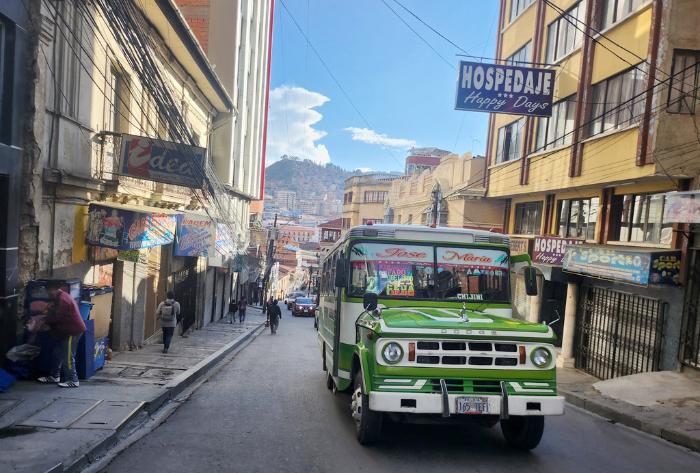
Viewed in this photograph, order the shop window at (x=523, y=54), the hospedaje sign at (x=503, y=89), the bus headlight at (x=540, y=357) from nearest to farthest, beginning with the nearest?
the bus headlight at (x=540, y=357)
the hospedaje sign at (x=503, y=89)
the shop window at (x=523, y=54)

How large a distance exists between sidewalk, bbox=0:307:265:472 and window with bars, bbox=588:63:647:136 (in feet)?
40.5

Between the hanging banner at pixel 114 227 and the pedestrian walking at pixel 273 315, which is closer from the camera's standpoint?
the hanging banner at pixel 114 227

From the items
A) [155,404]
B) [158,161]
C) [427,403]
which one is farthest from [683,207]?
[158,161]

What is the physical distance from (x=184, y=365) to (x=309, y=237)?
157263 millimetres

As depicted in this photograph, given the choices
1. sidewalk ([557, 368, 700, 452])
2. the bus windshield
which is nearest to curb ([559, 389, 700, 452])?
sidewalk ([557, 368, 700, 452])

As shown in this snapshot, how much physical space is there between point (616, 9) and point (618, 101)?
2.74 metres

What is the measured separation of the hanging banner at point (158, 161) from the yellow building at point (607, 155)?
26.2ft

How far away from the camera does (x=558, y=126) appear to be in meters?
17.4

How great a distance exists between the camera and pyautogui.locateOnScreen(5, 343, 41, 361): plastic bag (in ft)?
24.4

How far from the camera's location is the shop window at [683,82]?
11953 mm

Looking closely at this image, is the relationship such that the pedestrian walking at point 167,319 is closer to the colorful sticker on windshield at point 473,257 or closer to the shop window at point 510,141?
the colorful sticker on windshield at point 473,257

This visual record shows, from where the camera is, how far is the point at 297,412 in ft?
24.7

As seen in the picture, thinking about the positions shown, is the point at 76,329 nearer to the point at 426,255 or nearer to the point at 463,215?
the point at 426,255

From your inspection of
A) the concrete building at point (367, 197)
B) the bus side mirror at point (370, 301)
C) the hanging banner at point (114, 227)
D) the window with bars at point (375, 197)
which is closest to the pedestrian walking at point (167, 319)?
the hanging banner at point (114, 227)
